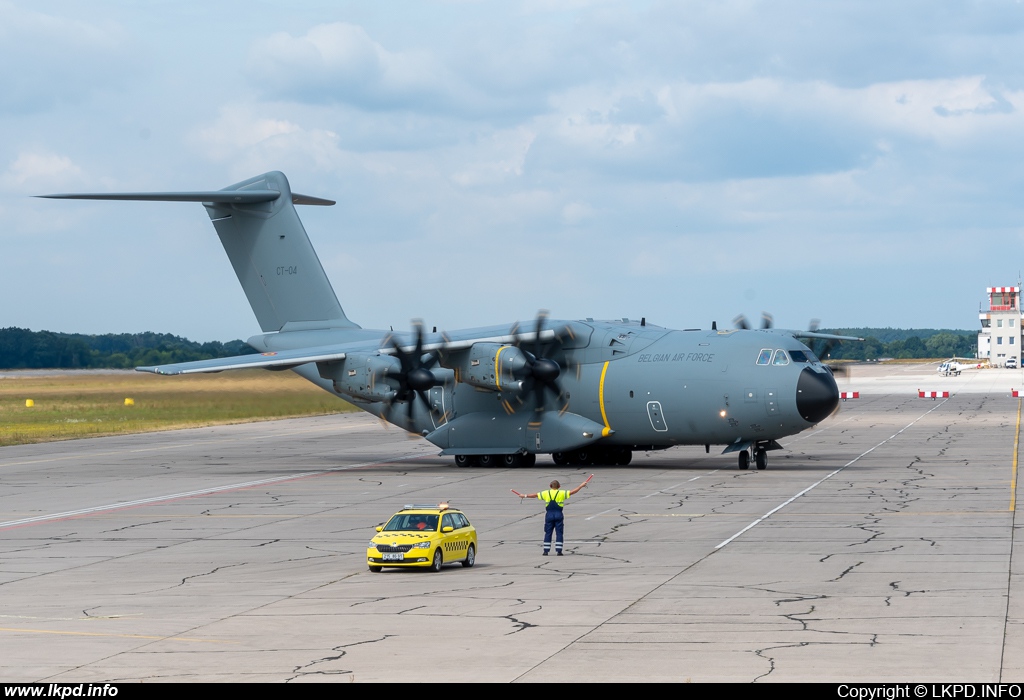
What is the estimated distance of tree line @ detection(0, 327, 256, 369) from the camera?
5222 cm

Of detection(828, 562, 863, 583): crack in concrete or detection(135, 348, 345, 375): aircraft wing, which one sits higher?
detection(135, 348, 345, 375): aircraft wing

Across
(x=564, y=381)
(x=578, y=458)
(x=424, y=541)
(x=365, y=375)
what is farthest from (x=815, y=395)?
(x=424, y=541)

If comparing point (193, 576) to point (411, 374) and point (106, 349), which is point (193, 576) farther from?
point (106, 349)

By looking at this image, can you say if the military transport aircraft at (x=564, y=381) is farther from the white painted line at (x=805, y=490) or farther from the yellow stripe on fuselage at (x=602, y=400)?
the white painted line at (x=805, y=490)

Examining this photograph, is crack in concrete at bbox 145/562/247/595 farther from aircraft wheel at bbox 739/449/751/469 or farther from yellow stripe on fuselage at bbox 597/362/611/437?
aircraft wheel at bbox 739/449/751/469

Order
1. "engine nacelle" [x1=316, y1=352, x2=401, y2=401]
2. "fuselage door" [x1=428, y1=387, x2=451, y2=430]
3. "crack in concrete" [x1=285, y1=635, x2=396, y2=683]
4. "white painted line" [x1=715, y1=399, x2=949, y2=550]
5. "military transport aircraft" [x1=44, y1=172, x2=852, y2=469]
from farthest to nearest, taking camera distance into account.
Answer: "fuselage door" [x1=428, y1=387, x2=451, y2=430] < "engine nacelle" [x1=316, y1=352, x2=401, y2=401] < "military transport aircraft" [x1=44, y1=172, x2=852, y2=469] < "white painted line" [x1=715, y1=399, x2=949, y2=550] < "crack in concrete" [x1=285, y1=635, x2=396, y2=683]

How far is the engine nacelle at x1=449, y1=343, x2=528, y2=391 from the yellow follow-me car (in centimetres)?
1584

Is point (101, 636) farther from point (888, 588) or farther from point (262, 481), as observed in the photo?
point (262, 481)

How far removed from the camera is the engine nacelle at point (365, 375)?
3806 cm

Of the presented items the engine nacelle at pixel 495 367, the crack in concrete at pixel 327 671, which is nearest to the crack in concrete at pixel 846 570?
the crack in concrete at pixel 327 671

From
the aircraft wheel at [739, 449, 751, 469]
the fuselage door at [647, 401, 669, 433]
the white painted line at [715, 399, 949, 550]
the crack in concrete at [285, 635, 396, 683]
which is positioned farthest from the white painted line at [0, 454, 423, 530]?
the crack in concrete at [285, 635, 396, 683]

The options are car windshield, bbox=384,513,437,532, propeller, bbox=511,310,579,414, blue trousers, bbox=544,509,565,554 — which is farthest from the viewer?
propeller, bbox=511,310,579,414

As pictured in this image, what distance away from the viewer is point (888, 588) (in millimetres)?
18078
